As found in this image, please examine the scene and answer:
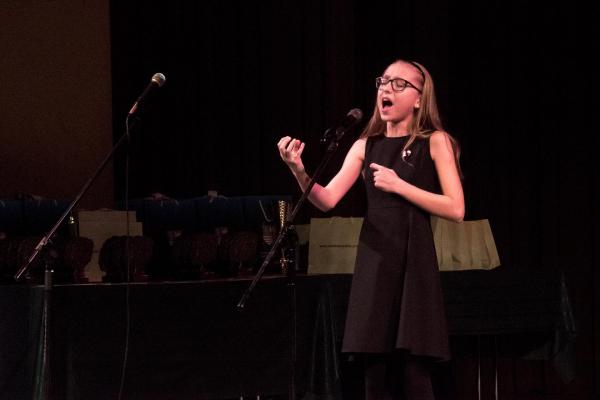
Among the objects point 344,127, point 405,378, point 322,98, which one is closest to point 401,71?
point 344,127

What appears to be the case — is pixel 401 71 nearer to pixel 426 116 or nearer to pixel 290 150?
pixel 426 116

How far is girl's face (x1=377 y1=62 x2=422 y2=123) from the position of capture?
331 cm

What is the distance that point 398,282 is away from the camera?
3217mm

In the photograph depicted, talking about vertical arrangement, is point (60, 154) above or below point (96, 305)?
above

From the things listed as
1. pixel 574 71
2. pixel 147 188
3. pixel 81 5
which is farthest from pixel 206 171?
pixel 574 71

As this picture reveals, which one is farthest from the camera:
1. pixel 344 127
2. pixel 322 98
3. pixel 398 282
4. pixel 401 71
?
pixel 322 98

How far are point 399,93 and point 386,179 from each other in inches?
13.9

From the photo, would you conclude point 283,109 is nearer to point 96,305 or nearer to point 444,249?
point 444,249

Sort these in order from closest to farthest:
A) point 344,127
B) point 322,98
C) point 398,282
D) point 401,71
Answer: point 344,127, point 398,282, point 401,71, point 322,98

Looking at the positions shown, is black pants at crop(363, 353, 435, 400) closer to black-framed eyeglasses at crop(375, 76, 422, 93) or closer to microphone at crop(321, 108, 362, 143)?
microphone at crop(321, 108, 362, 143)

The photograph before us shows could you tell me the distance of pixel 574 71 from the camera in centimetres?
583

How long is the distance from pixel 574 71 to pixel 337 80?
1.42 meters

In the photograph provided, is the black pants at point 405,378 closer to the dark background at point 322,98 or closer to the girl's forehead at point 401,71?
the girl's forehead at point 401,71

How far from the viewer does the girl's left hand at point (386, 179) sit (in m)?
3.10
